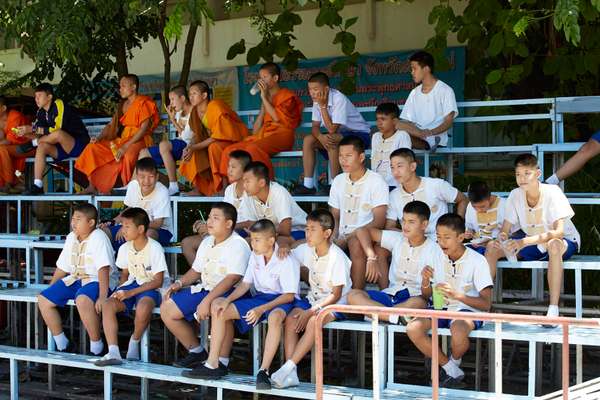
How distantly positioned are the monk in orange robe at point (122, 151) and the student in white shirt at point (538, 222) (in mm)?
3672

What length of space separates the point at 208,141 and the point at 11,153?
7.96 ft

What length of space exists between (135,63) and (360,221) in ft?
29.3

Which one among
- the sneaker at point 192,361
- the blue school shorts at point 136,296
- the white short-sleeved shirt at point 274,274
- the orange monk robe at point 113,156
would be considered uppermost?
the orange monk robe at point 113,156

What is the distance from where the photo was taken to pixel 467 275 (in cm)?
529

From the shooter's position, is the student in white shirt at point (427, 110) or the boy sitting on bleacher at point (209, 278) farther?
the student in white shirt at point (427, 110)

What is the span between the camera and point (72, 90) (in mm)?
10773

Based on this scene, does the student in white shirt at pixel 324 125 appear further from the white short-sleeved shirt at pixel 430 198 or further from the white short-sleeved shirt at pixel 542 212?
the white short-sleeved shirt at pixel 542 212

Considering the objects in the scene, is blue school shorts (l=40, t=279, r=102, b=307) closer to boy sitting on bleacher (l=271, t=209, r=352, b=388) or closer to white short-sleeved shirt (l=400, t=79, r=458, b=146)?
boy sitting on bleacher (l=271, t=209, r=352, b=388)

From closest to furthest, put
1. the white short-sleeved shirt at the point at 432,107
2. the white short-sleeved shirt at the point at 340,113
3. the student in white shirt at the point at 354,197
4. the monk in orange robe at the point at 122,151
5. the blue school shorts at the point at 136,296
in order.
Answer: the student in white shirt at the point at 354,197 < the blue school shorts at the point at 136,296 < the white short-sleeved shirt at the point at 432,107 < the white short-sleeved shirt at the point at 340,113 < the monk in orange robe at the point at 122,151

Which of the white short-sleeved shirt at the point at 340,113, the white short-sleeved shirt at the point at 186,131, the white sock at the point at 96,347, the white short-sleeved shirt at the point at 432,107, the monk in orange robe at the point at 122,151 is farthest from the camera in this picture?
the monk in orange robe at the point at 122,151

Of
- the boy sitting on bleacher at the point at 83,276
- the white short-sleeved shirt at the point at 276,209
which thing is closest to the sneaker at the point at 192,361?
the boy sitting on bleacher at the point at 83,276

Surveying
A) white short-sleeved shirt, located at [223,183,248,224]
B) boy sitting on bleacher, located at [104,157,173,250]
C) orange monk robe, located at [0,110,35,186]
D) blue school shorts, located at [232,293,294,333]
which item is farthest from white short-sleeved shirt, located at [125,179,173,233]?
orange monk robe, located at [0,110,35,186]

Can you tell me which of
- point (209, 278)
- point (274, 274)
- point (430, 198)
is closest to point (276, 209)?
point (209, 278)

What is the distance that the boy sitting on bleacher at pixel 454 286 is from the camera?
5.11 metres
